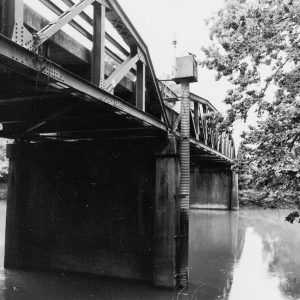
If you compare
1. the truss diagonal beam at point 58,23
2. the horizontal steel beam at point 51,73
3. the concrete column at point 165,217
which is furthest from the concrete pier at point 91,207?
the truss diagonal beam at point 58,23

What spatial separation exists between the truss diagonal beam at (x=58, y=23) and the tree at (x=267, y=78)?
2.81 meters

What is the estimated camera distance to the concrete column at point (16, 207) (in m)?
13.3

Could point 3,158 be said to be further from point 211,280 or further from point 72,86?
point 72,86

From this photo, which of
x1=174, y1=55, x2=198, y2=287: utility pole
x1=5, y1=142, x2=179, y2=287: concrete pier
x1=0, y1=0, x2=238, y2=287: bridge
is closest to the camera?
x1=0, y1=0, x2=238, y2=287: bridge

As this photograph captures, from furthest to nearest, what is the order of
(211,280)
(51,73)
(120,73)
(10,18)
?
(211,280) < (120,73) < (51,73) < (10,18)

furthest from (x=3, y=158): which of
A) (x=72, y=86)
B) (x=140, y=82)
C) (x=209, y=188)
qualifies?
(x=72, y=86)

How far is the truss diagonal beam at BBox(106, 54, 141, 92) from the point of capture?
25.0 feet

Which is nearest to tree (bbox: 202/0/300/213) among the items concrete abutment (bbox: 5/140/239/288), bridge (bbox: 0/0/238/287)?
bridge (bbox: 0/0/238/287)

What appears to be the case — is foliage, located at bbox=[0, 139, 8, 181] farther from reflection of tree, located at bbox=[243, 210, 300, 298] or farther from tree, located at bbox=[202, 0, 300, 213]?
tree, located at bbox=[202, 0, 300, 213]

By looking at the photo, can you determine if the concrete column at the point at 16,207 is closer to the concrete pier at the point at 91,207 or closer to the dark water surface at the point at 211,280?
the concrete pier at the point at 91,207

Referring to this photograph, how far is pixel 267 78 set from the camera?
7988 mm

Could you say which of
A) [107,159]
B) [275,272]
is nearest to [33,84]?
[107,159]

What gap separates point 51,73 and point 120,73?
2214 mm

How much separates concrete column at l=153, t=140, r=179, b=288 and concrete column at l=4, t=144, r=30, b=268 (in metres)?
4.73
